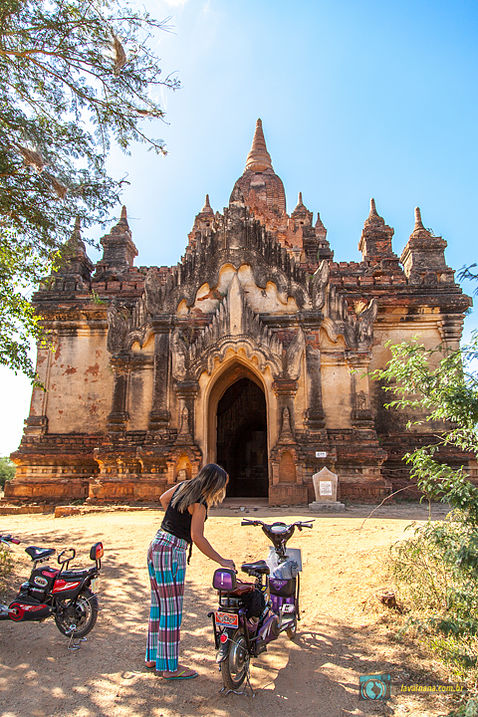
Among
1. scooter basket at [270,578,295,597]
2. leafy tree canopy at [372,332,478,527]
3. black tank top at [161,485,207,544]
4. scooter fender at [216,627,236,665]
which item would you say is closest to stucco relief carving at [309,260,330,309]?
leafy tree canopy at [372,332,478,527]

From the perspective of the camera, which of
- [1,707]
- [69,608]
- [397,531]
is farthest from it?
[397,531]

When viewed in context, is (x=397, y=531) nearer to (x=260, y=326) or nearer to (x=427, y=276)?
(x=260, y=326)

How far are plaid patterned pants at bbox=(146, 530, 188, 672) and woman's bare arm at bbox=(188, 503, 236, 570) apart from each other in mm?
172

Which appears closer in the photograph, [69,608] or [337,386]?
[69,608]

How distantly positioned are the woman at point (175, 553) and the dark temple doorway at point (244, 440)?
14074 mm

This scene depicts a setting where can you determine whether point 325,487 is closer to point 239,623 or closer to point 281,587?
point 281,587

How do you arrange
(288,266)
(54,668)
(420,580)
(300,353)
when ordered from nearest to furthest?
1. (54,668)
2. (420,580)
3. (300,353)
4. (288,266)

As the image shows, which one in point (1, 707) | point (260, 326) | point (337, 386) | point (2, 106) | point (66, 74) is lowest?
point (1, 707)

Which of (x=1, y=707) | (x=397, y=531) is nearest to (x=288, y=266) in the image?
(x=397, y=531)

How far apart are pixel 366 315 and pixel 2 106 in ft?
30.6

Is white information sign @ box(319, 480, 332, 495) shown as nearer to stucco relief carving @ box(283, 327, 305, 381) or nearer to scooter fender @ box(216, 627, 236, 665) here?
stucco relief carving @ box(283, 327, 305, 381)

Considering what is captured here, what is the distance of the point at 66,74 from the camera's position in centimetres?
938

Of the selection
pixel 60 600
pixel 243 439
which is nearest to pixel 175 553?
pixel 60 600

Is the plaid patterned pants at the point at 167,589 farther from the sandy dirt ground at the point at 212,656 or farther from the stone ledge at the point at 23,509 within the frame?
the stone ledge at the point at 23,509
